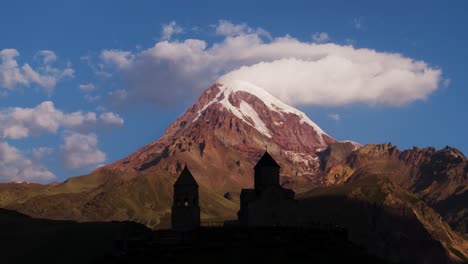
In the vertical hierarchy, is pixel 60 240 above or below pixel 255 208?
below

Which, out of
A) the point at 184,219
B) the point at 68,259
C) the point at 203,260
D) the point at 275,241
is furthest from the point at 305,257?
the point at 68,259

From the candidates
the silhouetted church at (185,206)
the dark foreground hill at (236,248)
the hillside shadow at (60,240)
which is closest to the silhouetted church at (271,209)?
the silhouetted church at (185,206)

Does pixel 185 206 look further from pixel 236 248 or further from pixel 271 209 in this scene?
pixel 236 248

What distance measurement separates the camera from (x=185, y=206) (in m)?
101

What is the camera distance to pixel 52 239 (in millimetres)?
115625

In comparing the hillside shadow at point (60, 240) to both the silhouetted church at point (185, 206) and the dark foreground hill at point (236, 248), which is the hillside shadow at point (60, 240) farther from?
the silhouetted church at point (185, 206)

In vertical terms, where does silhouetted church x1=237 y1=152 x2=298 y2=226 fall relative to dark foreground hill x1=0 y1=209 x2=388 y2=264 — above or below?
above

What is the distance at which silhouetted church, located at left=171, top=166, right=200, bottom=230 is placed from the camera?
100500mm

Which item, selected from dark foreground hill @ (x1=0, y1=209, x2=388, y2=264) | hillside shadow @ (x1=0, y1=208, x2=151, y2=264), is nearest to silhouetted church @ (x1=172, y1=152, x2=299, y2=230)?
hillside shadow @ (x1=0, y1=208, x2=151, y2=264)

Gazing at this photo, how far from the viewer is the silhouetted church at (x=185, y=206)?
330 ft

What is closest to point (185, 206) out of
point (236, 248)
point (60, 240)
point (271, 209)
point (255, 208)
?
point (255, 208)

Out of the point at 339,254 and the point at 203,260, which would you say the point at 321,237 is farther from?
the point at 203,260

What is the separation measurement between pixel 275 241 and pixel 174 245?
12.8 meters

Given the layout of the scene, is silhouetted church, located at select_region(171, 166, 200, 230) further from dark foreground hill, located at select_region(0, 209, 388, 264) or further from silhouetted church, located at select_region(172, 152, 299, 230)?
dark foreground hill, located at select_region(0, 209, 388, 264)
